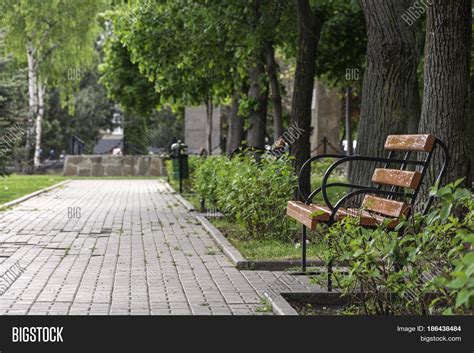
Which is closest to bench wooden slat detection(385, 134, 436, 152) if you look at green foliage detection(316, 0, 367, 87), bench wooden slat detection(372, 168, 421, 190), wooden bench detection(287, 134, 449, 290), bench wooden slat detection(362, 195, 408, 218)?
wooden bench detection(287, 134, 449, 290)

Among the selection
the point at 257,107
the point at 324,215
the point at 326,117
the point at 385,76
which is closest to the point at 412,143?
the point at 324,215

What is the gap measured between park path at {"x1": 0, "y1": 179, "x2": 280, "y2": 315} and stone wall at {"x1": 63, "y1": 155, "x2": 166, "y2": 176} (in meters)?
22.4

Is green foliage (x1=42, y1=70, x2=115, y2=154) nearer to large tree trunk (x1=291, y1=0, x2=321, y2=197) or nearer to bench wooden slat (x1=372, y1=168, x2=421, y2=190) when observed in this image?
large tree trunk (x1=291, y1=0, x2=321, y2=197)

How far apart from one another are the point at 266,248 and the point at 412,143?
3248 mm

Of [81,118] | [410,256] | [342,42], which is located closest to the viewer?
[410,256]

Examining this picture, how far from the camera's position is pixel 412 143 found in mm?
6918

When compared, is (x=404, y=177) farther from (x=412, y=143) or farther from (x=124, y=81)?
(x=124, y=81)

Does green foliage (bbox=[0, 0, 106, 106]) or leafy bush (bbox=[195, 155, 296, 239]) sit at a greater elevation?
green foliage (bbox=[0, 0, 106, 106])

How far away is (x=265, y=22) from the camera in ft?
60.1

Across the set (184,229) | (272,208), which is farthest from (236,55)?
(272,208)

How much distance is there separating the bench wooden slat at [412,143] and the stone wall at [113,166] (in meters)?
31.0

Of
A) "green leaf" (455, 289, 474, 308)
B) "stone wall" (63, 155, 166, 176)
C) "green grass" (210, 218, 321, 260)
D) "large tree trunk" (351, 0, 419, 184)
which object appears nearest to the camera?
"green leaf" (455, 289, 474, 308)

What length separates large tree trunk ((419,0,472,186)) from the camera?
883 cm
